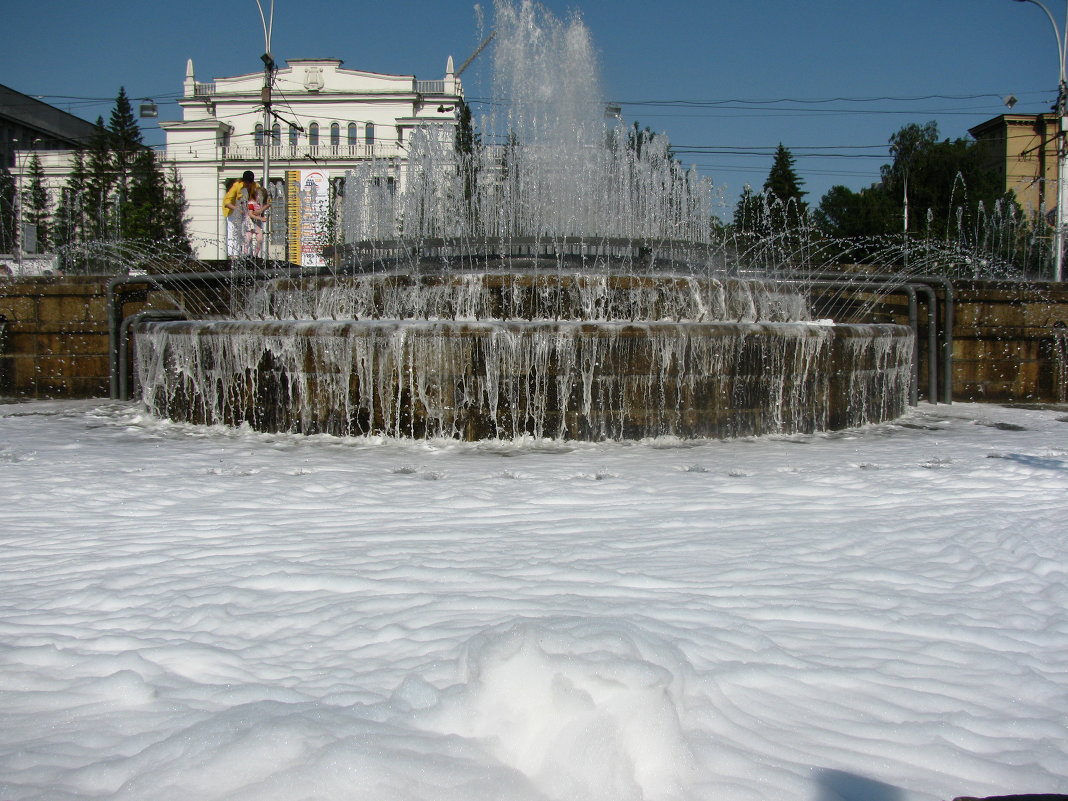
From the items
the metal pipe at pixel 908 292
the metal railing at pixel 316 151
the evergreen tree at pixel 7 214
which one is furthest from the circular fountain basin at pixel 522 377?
the metal railing at pixel 316 151

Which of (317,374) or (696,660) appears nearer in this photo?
(696,660)

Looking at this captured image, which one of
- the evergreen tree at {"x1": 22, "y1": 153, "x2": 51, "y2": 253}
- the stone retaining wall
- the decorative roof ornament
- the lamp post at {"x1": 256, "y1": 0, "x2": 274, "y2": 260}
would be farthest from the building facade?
the stone retaining wall

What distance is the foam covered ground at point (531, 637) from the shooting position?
1.83 metres

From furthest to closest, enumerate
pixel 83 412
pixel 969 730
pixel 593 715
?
pixel 83 412, pixel 969 730, pixel 593 715

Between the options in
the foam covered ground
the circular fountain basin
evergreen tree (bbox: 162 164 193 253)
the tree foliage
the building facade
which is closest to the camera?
the foam covered ground

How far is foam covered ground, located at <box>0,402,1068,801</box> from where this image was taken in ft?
5.99

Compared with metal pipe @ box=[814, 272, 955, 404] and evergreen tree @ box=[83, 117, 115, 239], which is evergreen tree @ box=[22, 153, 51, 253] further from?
metal pipe @ box=[814, 272, 955, 404]

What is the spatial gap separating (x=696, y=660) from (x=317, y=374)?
466 centimetres

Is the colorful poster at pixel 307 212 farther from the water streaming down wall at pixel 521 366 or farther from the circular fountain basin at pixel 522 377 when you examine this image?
the circular fountain basin at pixel 522 377

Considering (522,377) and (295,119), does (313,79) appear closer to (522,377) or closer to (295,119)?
(295,119)

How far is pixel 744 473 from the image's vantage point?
199 inches

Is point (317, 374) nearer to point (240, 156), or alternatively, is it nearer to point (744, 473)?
point (744, 473)

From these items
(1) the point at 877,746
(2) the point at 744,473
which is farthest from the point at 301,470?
(1) the point at 877,746

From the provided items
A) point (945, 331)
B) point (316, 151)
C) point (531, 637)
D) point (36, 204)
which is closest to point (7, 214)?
point (36, 204)
